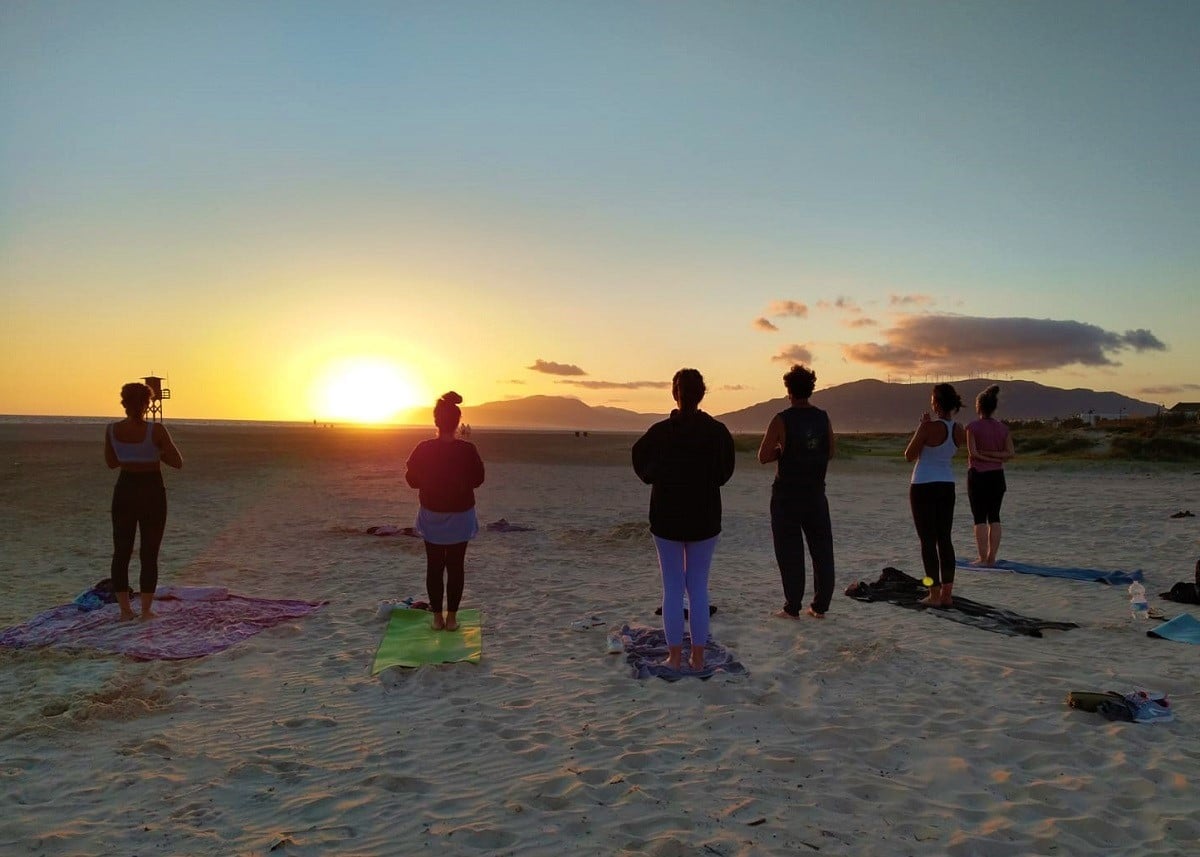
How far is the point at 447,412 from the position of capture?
21.7 feet

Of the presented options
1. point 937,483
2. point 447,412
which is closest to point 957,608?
point 937,483

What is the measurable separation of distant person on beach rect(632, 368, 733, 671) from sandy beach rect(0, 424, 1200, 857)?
1.78 ft

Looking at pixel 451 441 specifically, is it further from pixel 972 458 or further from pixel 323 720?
pixel 972 458

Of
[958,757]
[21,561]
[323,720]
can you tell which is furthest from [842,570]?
[21,561]

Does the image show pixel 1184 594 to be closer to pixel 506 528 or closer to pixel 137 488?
pixel 506 528

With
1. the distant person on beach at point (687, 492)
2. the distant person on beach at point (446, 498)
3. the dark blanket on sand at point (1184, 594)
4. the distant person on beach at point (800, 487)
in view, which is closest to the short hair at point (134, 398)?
the distant person on beach at point (446, 498)

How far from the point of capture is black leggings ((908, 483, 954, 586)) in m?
7.26

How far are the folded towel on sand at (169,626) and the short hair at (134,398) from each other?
6.55ft

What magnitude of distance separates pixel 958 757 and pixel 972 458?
591 centimetres

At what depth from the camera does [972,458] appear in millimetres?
9156

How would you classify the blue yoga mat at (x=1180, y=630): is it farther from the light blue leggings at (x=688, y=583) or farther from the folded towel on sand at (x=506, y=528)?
the folded towel on sand at (x=506, y=528)

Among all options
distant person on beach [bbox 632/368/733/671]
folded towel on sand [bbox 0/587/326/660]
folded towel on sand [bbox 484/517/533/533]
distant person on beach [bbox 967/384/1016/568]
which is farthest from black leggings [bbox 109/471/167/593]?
distant person on beach [bbox 967/384/1016/568]

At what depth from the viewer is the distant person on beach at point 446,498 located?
21.5ft

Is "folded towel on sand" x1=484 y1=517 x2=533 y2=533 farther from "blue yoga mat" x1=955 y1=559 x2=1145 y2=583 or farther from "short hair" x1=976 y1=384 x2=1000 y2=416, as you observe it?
"short hair" x1=976 y1=384 x2=1000 y2=416
